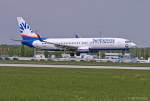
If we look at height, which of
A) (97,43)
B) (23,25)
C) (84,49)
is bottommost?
(84,49)

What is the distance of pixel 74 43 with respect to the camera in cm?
11744

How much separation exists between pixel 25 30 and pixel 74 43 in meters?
17.6

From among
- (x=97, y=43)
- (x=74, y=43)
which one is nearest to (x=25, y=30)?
(x=74, y=43)

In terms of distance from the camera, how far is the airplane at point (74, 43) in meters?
113

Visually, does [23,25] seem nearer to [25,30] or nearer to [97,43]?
[25,30]

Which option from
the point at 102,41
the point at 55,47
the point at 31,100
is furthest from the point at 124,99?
the point at 55,47

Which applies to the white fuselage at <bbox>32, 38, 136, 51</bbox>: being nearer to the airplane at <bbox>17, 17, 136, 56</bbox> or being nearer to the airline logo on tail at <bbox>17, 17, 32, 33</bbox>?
the airplane at <bbox>17, 17, 136, 56</bbox>

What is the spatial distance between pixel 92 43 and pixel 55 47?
11.2 m

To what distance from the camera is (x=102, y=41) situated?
113 metres

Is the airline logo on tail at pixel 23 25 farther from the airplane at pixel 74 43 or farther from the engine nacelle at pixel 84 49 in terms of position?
the engine nacelle at pixel 84 49

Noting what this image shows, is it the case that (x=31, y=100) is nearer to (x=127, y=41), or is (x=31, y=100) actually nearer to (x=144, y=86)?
(x=144, y=86)

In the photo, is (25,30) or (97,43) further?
(25,30)

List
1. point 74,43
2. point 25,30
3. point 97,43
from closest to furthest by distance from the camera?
point 97,43
point 74,43
point 25,30

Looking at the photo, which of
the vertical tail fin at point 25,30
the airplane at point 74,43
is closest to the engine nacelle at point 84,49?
the airplane at point 74,43
